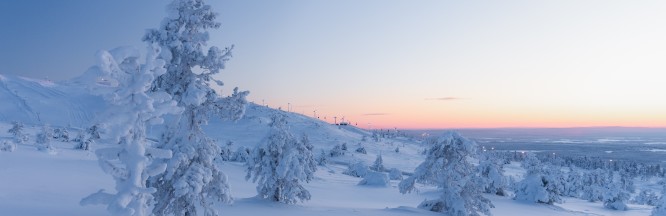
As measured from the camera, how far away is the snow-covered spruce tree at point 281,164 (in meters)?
27.3

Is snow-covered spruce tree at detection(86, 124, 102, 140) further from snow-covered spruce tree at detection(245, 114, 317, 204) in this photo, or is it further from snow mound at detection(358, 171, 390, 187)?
snow mound at detection(358, 171, 390, 187)

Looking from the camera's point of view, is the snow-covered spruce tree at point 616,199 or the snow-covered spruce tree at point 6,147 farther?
the snow-covered spruce tree at point 616,199

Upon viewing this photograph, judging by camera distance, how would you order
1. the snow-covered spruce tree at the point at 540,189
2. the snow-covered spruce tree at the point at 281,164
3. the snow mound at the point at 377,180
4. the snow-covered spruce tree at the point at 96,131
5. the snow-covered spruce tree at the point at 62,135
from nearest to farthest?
the snow-covered spruce tree at the point at 96,131, the snow-covered spruce tree at the point at 281,164, the snow-covered spruce tree at the point at 540,189, the snow mound at the point at 377,180, the snow-covered spruce tree at the point at 62,135

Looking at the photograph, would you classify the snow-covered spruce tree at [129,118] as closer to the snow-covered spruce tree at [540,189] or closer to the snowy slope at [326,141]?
the snow-covered spruce tree at [540,189]

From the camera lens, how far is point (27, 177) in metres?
26.6

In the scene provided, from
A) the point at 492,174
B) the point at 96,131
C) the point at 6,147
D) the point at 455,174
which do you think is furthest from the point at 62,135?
the point at 96,131

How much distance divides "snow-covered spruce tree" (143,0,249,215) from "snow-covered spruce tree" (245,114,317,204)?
11.4m

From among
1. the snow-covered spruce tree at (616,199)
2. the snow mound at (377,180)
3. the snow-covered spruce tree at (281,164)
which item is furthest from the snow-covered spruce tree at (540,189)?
the snow-covered spruce tree at (281,164)

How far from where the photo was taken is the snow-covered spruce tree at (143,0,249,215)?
14.9 meters

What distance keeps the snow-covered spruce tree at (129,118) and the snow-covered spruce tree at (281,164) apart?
19.6m

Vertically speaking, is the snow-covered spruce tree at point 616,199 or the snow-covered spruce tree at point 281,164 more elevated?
the snow-covered spruce tree at point 281,164

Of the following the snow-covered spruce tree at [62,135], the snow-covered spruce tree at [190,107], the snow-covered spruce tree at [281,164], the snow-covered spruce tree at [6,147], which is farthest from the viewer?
the snow-covered spruce tree at [62,135]

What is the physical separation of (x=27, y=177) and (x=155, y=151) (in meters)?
23.6

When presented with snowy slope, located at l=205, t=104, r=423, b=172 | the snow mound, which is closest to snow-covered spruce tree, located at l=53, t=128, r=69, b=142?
snowy slope, located at l=205, t=104, r=423, b=172
